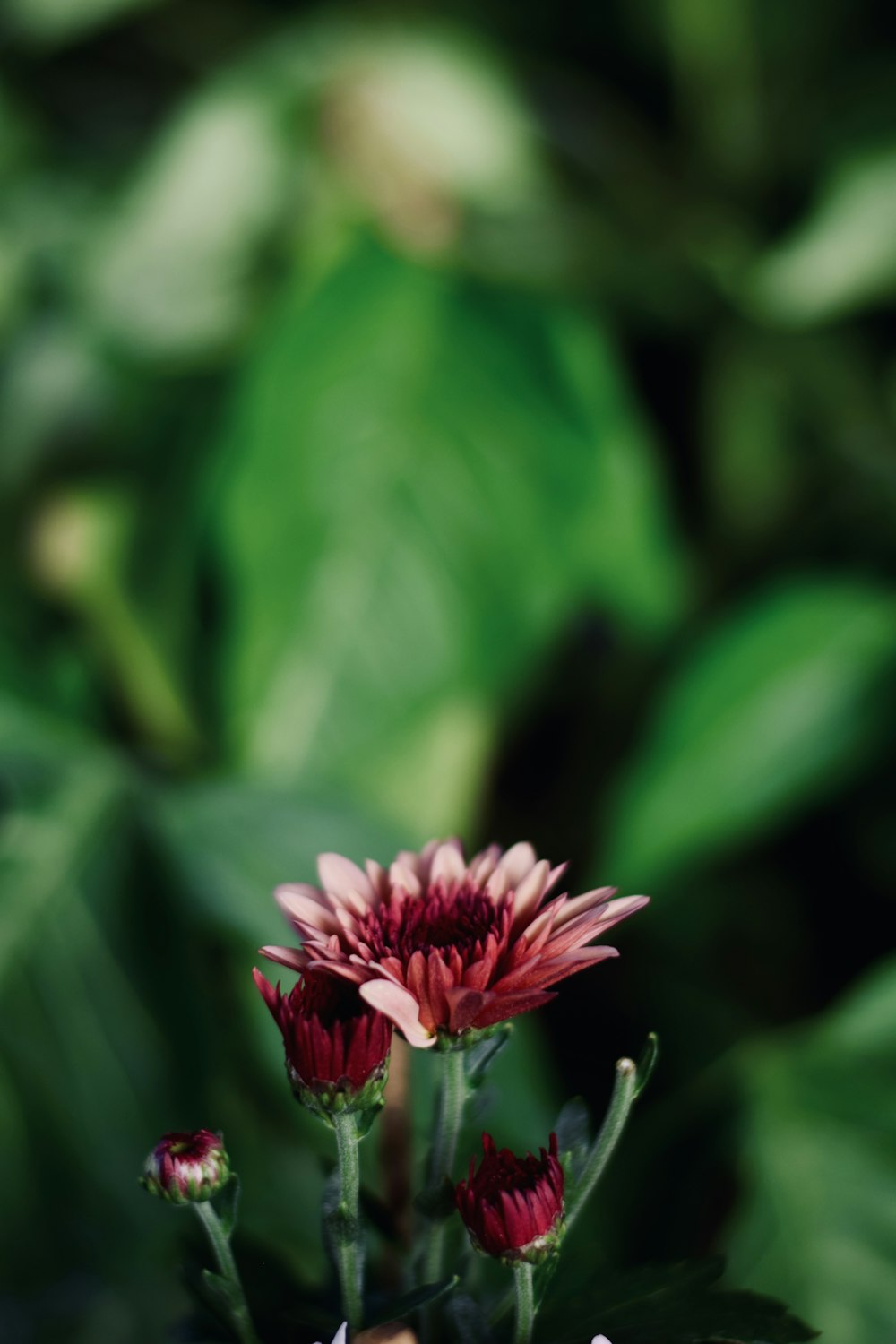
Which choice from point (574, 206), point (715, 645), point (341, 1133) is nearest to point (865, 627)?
point (715, 645)

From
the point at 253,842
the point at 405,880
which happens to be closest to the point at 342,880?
the point at 405,880

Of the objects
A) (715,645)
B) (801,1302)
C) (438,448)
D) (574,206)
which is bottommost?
(801,1302)

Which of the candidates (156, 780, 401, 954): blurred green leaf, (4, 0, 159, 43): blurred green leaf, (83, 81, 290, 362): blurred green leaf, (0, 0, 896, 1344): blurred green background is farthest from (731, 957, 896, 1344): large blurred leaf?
(4, 0, 159, 43): blurred green leaf

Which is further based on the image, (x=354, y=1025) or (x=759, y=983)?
(x=759, y=983)

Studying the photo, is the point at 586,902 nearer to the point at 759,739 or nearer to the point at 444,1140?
the point at 444,1140

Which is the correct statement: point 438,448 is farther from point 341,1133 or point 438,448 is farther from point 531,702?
point 341,1133

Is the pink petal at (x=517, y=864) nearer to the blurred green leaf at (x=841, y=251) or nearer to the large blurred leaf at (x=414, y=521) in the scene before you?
the large blurred leaf at (x=414, y=521)

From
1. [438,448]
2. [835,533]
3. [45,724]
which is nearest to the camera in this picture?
[45,724]
